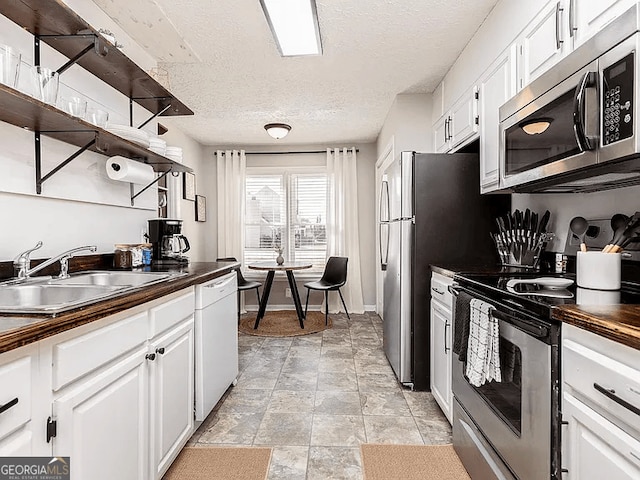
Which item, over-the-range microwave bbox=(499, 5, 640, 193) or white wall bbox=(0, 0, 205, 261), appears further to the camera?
white wall bbox=(0, 0, 205, 261)

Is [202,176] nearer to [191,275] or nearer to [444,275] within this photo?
[191,275]

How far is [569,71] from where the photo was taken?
1.39 m

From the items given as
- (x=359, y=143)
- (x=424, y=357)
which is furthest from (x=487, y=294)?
(x=359, y=143)

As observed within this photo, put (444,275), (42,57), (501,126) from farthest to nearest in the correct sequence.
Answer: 1. (444,275)
2. (501,126)
3. (42,57)

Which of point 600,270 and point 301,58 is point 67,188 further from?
point 600,270

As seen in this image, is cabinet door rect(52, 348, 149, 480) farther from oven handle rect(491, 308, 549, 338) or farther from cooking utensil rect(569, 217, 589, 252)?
cooking utensil rect(569, 217, 589, 252)

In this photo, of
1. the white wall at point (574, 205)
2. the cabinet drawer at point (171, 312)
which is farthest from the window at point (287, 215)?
the cabinet drawer at point (171, 312)

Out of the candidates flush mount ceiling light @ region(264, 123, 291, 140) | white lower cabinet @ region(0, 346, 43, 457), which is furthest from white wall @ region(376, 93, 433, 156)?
white lower cabinet @ region(0, 346, 43, 457)

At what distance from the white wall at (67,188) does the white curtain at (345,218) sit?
3.12 metres

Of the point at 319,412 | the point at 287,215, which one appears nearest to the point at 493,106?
the point at 319,412

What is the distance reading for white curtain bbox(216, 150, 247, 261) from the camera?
18.2 ft

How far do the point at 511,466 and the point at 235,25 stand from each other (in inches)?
107

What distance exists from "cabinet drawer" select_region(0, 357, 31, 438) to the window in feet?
15.8

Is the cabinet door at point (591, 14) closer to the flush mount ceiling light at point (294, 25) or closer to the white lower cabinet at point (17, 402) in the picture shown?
the flush mount ceiling light at point (294, 25)
